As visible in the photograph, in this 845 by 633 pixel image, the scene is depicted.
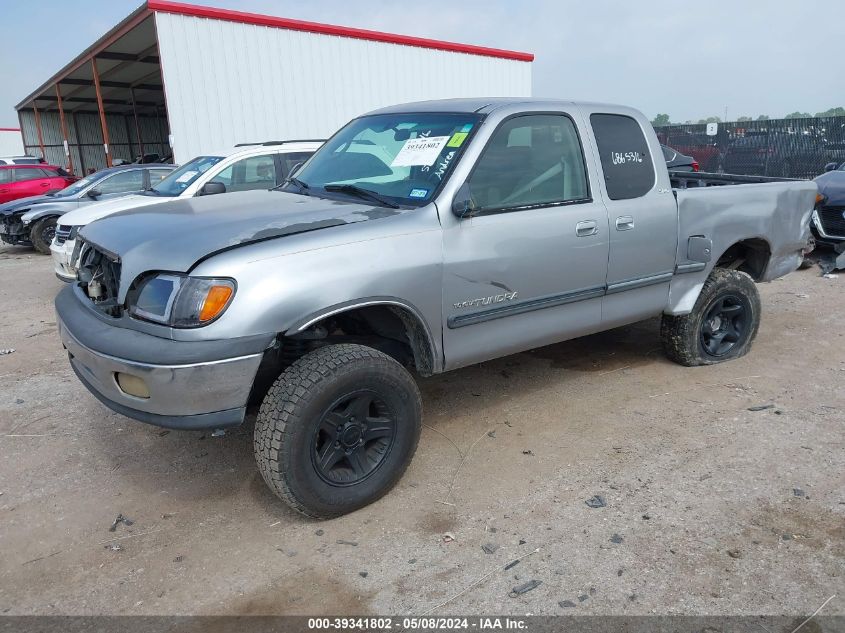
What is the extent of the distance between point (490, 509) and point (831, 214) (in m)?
7.40

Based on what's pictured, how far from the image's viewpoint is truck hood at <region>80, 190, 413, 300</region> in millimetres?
2832

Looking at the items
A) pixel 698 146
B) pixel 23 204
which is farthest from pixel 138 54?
pixel 698 146

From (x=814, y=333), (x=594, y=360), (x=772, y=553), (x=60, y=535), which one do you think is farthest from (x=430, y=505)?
(x=814, y=333)

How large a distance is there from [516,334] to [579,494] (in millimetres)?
918

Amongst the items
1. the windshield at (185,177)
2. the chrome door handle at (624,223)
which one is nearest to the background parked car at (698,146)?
the windshield at (185,177)

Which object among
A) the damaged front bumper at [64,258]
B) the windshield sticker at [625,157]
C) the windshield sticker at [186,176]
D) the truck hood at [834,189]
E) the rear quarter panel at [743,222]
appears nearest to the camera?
the windshield sticker at [625,157]

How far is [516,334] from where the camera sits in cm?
366

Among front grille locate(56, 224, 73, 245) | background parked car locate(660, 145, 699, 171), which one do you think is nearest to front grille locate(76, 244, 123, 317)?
front grille locate(56, 224, 73, 245)

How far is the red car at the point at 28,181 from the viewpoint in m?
16.2

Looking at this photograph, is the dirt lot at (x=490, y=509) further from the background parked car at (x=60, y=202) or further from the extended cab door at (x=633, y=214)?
the background parked car at (x=60, y=202)

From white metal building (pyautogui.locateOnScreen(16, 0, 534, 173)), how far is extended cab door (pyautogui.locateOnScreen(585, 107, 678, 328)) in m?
10.3

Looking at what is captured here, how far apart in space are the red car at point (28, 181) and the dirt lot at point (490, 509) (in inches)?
549

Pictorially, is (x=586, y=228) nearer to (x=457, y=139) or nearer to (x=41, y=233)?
(x=457, y=139)

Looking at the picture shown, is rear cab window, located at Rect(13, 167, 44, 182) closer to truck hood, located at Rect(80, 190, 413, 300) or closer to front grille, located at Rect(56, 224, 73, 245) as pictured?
front grille, located at Rect(56, 224, 73, 245)
